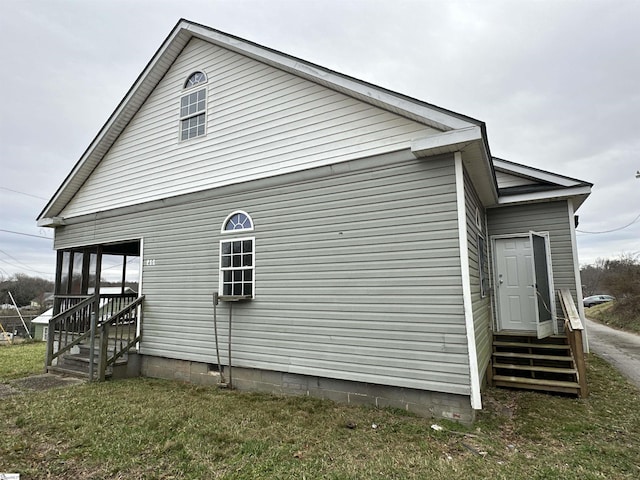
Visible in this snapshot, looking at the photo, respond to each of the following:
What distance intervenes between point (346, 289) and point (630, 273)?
1945cm

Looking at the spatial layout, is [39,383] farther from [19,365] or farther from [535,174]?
[535,174]

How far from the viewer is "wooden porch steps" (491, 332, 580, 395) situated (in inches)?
216

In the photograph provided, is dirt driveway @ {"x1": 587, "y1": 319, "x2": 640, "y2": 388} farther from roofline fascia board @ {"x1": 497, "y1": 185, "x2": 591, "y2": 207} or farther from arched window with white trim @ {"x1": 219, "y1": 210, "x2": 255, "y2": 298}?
arched window with white trim @ {"x1": 219, "y1": 210, "x2": 255, "y2": 298}

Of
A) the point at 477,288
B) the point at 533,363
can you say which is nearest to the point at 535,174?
the point at 477,288

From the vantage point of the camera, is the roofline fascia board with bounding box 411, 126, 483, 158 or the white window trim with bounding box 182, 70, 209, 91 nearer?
the roofline fascia board with bounding box 411, 126, 483, 158

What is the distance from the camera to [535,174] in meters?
7.98

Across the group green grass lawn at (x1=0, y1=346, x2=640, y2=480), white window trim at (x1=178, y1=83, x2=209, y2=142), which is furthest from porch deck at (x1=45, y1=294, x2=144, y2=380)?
white window trim at (x1=178, y1=83, x2=209, y2=142)

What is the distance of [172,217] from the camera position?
24.4ft

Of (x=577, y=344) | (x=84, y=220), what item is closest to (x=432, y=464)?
(x=577, y=344)

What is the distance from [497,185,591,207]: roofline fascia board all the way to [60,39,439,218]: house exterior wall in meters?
3.90

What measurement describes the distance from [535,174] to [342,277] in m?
5.77

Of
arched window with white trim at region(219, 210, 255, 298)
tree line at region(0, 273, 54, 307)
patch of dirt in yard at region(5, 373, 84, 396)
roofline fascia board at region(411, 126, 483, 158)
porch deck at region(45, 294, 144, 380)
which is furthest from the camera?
tree line at region(0, 273, 54, 307)

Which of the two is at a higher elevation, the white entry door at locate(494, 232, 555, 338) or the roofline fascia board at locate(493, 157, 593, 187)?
the roofline fascia board at locate(493, 157, 593, 187)

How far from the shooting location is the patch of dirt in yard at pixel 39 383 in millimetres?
6340
